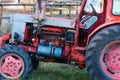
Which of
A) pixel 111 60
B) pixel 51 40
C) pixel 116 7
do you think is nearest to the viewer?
pixel 111 60

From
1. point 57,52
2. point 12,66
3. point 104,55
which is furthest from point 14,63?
point 104,55

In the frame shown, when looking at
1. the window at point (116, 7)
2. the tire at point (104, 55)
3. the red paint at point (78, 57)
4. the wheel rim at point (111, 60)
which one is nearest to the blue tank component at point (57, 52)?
the red paint at point (78, 57)

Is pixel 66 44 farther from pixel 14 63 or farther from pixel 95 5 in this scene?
pixel 14 63

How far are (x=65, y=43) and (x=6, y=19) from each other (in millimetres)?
7589

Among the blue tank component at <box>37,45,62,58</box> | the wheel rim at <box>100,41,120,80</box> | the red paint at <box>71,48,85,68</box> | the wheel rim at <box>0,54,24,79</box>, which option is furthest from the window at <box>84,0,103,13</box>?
the wheel rim at <box>0,54,24,79</box>

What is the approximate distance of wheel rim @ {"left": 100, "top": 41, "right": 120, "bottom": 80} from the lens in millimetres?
6793

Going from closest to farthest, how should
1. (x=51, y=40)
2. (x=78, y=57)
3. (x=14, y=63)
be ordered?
(x=78, y=57), (x=14, y=63), (x=51, y=40)

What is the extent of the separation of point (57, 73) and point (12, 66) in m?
1.31

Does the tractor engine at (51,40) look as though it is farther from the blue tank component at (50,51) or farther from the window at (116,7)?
the window at (116,7)

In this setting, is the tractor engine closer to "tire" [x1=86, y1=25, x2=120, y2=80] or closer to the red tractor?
the red tractor

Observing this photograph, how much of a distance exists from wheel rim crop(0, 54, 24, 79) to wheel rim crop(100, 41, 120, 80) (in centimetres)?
168

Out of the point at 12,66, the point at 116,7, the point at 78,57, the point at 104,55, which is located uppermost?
the point at 116,7

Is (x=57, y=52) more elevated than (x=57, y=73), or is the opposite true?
(x=57, y=52)

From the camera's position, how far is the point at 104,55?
6.83m
